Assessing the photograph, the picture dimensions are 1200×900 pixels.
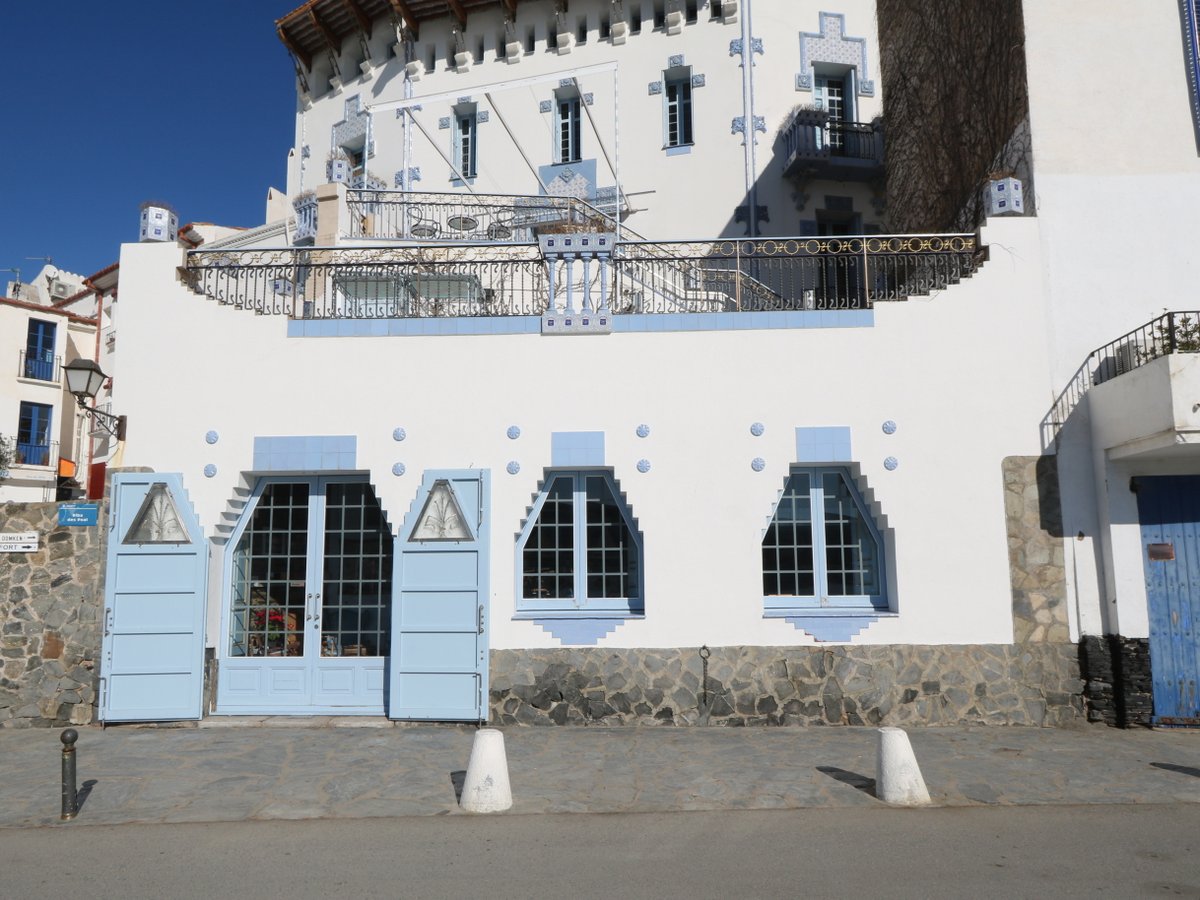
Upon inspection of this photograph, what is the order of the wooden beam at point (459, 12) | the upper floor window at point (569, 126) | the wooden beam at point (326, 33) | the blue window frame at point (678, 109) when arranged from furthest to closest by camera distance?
the wooden beam at point (326, 33) < the wooden beam at point (459, 12) < the upper floor window at point (569, 126) < the blue window frame at point (678, 109)

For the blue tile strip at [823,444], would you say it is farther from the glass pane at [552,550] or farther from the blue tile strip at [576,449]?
the glass pane at [552,550]

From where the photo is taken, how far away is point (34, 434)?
30.0 m

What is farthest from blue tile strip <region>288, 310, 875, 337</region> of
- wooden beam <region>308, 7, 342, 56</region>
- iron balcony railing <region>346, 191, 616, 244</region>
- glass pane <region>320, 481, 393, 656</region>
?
wooden beam <region>308, 7, 342, 56</region>

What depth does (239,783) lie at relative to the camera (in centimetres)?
727

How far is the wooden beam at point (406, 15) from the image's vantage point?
20.9 m

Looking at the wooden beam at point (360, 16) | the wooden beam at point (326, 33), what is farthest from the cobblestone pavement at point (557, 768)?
the wooden beam at point (326, 33)

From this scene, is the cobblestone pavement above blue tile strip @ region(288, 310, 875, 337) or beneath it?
beneath

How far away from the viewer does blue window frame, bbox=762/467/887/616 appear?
971cm

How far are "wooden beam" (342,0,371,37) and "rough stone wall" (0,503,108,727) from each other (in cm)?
1631

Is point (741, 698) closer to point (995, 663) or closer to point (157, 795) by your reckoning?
point (995, 663)

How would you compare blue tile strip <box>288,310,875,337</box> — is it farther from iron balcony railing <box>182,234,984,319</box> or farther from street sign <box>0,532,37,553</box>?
street sign <box>0,532,37,553</box>

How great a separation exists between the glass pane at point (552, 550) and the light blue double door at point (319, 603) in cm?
71

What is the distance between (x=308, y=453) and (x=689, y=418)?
415 cm

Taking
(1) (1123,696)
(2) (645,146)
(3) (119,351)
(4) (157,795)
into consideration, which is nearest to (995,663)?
(1) (1123,696)
